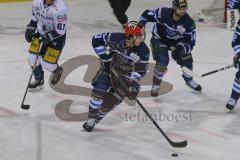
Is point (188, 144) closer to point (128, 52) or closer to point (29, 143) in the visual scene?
point (128, 52)

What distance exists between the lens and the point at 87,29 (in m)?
7.56

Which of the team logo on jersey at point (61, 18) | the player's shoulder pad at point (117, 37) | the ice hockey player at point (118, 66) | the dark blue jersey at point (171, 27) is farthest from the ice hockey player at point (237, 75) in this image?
the team logo on jersey at point (61, 18)

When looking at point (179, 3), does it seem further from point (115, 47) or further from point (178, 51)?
point (115, 47)

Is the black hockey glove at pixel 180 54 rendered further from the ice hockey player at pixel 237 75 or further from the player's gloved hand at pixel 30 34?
the player's gloved hand at pixel 30 34

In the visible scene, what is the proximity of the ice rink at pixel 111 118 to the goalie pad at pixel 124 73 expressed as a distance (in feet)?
1.28

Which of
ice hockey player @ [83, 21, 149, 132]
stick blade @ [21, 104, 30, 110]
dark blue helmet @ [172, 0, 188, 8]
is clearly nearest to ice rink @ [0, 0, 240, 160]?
stick blade @ [21, 104, 30, 110]

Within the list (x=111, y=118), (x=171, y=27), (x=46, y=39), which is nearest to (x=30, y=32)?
(x=46, y=39)

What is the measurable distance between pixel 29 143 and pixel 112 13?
188 inches

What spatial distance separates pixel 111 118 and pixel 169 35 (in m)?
0.90

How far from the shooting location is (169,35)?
4.70 meters

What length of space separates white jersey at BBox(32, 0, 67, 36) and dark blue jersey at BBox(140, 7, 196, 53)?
2.27 feet

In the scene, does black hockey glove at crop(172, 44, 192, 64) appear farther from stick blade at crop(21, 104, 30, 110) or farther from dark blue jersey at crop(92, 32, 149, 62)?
stick blade at crop(21, 104, 30, 110)

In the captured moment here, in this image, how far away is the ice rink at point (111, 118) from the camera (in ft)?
12.3

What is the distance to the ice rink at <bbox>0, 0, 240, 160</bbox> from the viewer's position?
12.3ft
